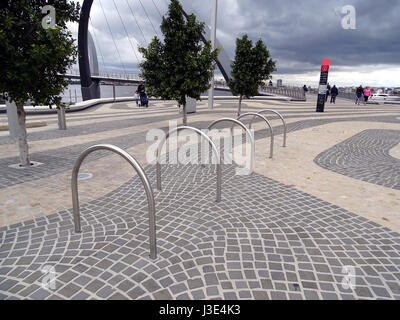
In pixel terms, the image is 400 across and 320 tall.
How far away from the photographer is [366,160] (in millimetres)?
6625

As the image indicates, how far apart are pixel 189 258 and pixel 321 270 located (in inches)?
49.4

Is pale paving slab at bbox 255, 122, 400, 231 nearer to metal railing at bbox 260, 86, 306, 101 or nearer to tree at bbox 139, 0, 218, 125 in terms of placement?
tree at bbox 139, 0, 218, 125

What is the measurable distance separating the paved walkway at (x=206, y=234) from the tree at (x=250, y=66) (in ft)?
23.0

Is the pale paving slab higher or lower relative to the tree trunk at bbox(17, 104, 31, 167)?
lower

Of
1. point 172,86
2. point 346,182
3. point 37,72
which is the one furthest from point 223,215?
point 172,86

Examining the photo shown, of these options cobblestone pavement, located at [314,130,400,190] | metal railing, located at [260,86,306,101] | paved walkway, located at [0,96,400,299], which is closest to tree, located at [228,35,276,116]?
cobblestone pavement, located at [314,130,400,190]

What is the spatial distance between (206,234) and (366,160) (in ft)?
17.1

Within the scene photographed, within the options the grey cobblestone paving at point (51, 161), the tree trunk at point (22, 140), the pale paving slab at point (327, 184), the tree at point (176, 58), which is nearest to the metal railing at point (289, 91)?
the tree at point (176, 58)

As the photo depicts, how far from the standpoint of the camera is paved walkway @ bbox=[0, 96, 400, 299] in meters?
2.41

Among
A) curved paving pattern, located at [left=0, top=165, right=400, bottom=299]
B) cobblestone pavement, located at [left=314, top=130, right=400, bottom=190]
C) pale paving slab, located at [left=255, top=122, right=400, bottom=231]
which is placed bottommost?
curved paving pattern, located at [left=0, top=165, right=400, bottom=299]

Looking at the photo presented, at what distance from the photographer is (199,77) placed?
9.10m

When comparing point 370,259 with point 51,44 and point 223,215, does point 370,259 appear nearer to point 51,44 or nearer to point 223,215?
point 223,215

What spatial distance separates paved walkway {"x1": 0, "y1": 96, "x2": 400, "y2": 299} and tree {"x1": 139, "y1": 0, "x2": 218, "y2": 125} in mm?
3871

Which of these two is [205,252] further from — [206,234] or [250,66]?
[250,66]
